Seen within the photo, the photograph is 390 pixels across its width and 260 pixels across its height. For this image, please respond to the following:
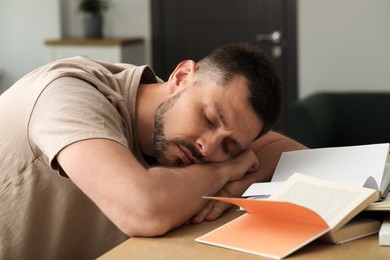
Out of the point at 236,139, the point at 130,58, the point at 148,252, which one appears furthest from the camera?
the point at 130,58

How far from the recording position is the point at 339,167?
1589mm

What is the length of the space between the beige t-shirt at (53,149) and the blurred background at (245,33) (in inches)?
147

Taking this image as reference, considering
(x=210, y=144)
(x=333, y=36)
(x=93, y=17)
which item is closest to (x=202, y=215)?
(x=210, y=144)

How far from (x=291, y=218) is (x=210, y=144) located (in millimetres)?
307

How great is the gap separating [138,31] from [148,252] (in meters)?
4.65

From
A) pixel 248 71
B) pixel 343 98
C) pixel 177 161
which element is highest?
pixel 248 71

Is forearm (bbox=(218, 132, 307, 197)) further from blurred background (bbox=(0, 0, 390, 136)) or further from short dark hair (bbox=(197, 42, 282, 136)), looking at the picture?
blurred background (bbox=(0, 0, 390, 136))

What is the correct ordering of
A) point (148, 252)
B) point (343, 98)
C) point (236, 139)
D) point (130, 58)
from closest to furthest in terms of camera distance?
point (148, 252) < point (236, 139) < point (343, 98) < point (130, 58)

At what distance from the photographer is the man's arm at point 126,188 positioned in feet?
4.49

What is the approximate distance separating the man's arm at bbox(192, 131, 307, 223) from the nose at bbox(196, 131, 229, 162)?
3.2 inches

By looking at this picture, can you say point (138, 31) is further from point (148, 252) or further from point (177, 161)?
point (148, 252)

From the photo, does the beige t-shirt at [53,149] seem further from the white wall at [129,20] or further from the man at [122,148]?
the white wall at [129,20]

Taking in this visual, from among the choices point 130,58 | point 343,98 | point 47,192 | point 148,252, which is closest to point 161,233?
point 148,252

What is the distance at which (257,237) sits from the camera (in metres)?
1.32
